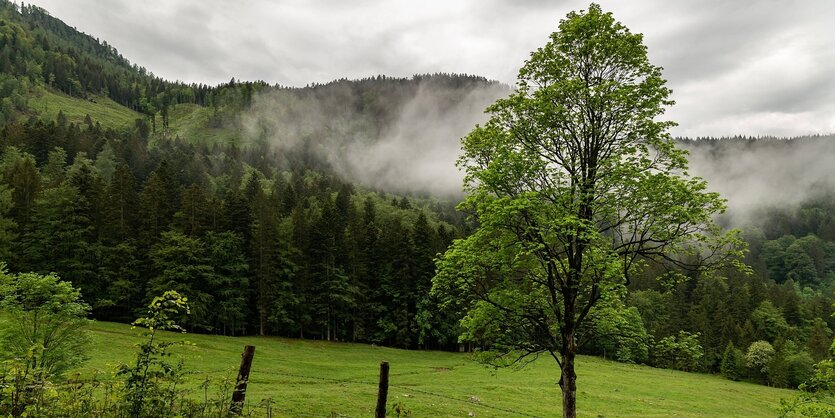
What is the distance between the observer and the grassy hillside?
27.4 meters

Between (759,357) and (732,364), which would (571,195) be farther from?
(732,364)

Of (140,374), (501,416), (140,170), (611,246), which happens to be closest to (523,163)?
(611,246)

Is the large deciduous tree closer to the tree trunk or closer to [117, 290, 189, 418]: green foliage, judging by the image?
the tree trunk

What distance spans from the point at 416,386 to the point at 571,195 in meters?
27.8

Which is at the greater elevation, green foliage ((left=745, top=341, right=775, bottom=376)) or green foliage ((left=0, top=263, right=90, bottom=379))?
green foliage ((left=0, top=263, right=90, bottom=379))

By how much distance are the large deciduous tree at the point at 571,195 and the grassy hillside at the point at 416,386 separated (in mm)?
3827

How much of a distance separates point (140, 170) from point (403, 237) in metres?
103

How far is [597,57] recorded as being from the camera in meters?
17.4

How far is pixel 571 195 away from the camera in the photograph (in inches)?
630

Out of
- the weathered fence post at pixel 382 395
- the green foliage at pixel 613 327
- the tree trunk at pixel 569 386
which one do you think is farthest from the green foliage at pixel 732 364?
the weathered fence post at pixel 382 395

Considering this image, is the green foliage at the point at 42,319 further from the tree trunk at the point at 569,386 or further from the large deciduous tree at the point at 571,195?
the tree trunk at the point at 569,386

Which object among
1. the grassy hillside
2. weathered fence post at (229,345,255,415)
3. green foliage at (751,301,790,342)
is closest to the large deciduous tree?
the grassy hillside

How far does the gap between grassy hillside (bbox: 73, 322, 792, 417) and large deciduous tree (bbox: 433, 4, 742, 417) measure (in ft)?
12.6

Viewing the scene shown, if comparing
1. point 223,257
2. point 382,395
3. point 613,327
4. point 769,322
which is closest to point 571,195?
point 613,327
